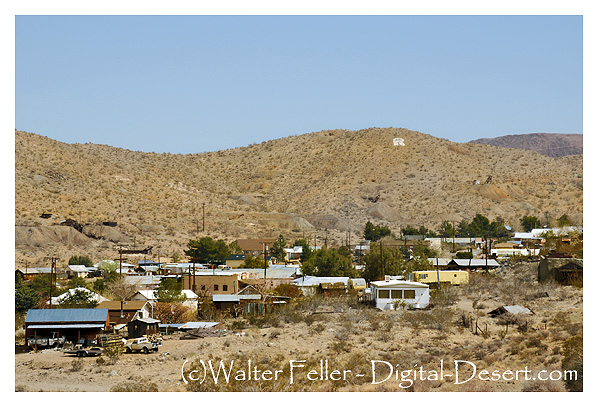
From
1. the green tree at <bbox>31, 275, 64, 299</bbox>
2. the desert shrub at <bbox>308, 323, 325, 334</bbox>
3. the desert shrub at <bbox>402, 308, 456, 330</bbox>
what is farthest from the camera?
the green tree at <bbox>31, 275, 64, 299</bbox>

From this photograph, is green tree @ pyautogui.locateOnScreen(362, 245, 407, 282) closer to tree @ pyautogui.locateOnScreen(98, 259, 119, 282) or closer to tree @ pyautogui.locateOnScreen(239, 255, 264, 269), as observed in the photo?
tree @ pyautogui.locateOnScreen(239, 255, 264, 269)

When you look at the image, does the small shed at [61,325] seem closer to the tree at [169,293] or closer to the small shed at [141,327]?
the small shed at [141,327]

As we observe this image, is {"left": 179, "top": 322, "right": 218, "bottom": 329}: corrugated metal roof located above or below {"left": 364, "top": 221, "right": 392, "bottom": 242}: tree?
below

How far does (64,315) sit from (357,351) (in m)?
13.2

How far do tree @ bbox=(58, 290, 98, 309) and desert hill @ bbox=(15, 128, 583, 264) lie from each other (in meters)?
35.4

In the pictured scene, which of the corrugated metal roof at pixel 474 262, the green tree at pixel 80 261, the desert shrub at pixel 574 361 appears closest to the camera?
the desert shrub at pixel 574 361

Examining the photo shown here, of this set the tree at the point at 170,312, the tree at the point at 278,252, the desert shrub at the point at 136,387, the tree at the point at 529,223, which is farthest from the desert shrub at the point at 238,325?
the tree at the point at 529,223

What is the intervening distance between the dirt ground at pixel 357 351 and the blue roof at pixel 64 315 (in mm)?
2375

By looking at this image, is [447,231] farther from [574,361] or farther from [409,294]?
[574,361]

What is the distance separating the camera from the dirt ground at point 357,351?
897 inches

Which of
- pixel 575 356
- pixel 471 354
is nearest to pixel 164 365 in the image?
pixel 471 354

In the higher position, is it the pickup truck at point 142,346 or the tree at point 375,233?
the tree at point 375,233

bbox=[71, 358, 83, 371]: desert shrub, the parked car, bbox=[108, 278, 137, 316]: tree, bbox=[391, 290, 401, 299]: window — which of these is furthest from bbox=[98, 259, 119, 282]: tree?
bbox=[71, 358, 83, 371]: desert shrub

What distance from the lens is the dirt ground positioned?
897 inches
